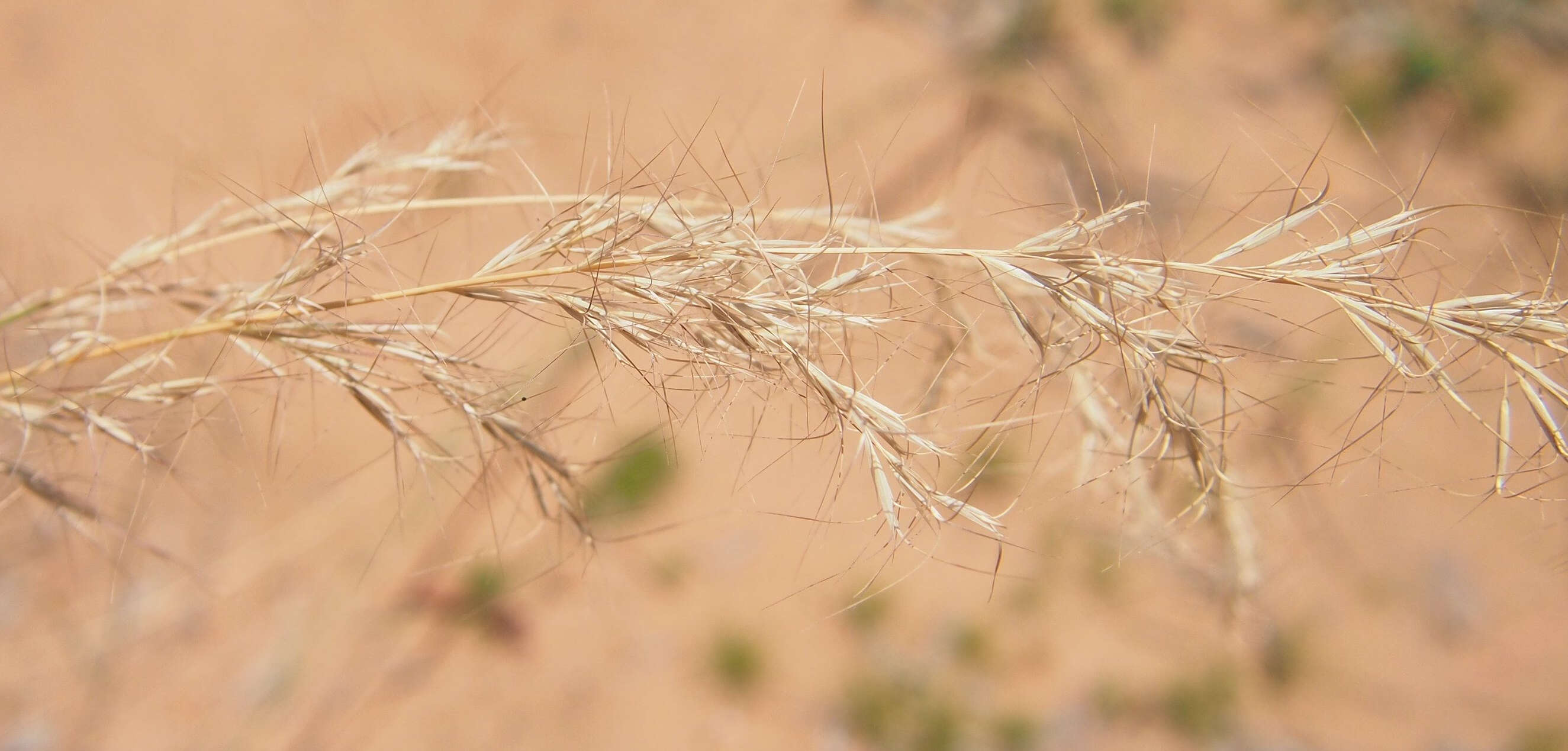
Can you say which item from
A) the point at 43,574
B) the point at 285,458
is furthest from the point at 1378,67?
the point at 43,574

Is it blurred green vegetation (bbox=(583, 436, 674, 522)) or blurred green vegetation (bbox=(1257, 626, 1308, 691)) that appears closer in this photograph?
blurred green vegetation (bbox=(583, 436, 674, 522))

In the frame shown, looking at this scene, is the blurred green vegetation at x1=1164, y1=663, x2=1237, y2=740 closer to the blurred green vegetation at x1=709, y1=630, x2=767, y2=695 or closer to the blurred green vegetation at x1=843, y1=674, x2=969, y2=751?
the blurred green vegetation at x1=843, y1=674, x2=969, y2=751

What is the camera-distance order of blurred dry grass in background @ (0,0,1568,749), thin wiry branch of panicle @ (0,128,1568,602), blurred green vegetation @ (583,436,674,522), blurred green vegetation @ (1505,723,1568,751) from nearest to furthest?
thin wiry branch of panicle @ (0,128,1568,602) → blurred dry grass in background @ (0,0,1568,749) → blurred green vegetation @ (583,436,674,522) → blurred green vegetation @ (1505,723,1568,751)

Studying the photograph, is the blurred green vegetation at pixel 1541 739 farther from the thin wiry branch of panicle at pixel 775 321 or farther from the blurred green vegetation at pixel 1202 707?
the thin wiry branch of panicle at pixel 775 321

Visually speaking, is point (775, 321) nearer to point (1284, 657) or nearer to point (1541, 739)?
point (1284, 657)

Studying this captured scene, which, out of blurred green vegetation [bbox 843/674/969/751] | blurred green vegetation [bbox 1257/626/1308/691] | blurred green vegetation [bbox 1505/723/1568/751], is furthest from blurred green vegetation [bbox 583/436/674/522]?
blurred green vegetation [bbox 1505/723/1568/751]

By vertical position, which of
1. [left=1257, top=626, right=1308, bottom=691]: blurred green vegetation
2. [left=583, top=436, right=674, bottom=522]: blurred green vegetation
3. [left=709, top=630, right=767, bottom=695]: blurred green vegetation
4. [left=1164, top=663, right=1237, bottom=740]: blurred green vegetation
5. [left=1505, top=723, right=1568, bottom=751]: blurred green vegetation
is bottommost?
[left=1505, top=723, right=1568, bottom=751]: blurred green vegetation

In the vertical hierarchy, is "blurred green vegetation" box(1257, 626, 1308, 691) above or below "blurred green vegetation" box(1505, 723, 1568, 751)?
above

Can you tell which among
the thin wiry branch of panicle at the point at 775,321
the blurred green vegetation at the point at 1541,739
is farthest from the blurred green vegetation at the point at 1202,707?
the thin wiry branch of panicle at the point at 775,321
